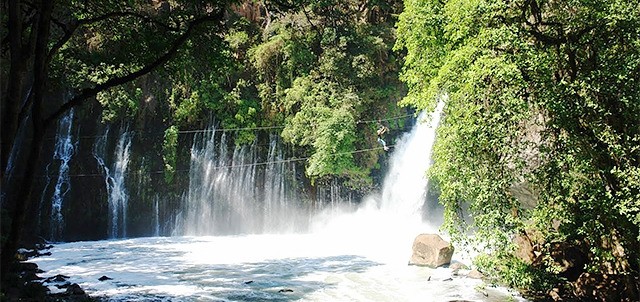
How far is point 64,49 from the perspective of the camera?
8.81m

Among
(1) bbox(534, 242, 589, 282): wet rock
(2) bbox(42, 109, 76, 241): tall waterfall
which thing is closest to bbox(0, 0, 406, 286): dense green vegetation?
(2) bbox(42, 109, 76, 241): tall waterfall

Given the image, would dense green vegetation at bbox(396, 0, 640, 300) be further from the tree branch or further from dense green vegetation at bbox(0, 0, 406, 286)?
dense green vegetation at bbox(0, 0, 406, 286)

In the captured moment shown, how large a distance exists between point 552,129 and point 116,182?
774 inches

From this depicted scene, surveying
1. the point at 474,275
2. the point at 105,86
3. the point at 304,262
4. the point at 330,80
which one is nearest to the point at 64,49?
the point at 105,86

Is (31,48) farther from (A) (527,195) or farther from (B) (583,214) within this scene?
(A) (527,195)

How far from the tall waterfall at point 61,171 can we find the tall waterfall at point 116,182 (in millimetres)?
1162

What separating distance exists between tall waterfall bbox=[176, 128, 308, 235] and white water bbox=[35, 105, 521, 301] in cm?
119

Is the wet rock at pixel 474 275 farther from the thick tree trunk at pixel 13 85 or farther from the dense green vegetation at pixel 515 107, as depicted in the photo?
the thick tree trunk at pixel 13 85

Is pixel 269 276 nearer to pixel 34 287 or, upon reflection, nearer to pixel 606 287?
pixel 34 287

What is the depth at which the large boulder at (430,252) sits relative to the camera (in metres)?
13.2

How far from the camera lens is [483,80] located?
8148mm

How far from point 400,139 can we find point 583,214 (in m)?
14.9

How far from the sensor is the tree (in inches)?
185

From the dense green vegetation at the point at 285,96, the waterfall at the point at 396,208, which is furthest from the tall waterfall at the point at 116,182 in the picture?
the waterfall at the point at 396,208
